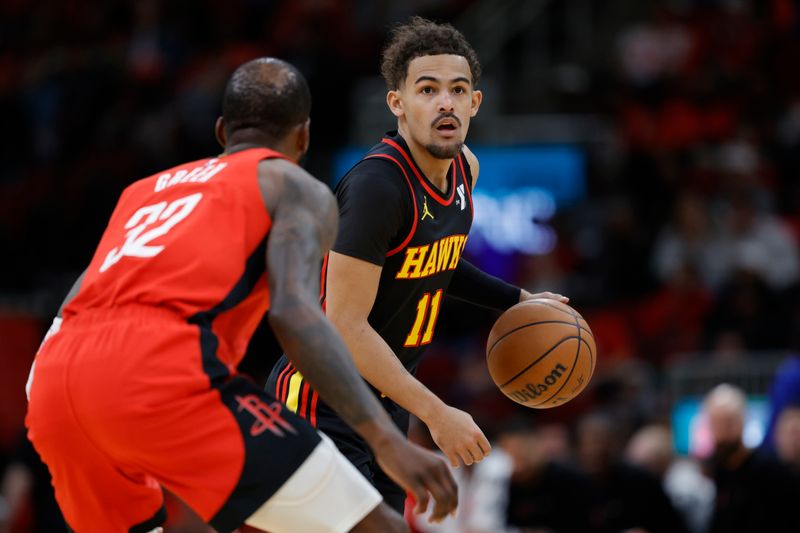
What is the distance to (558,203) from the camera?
481 inches

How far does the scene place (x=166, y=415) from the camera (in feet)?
11.5

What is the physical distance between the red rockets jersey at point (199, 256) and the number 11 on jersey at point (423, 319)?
1.30 m

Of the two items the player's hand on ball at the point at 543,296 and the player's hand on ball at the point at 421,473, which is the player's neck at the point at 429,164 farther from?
the player's hand on ball at the point at 421,473

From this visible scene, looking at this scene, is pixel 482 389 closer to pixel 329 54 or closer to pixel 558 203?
pixel 558 203

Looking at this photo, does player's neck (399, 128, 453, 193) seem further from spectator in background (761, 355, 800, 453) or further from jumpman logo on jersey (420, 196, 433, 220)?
spectator in background (761, 355, 800, 453)

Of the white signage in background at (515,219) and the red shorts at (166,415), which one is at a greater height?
the red shorts at (166,415)

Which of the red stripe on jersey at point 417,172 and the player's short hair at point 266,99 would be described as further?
the red stripe on jersey at point 417,172

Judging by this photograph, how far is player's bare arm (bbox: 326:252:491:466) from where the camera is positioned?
4.46 meters

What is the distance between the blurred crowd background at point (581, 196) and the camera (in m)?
9.42

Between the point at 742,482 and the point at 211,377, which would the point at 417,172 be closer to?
the point at 211,377

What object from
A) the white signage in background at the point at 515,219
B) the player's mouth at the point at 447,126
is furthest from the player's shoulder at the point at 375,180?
the white signage in background at the point at 515,219

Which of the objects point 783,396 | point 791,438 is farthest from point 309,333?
point 783,396

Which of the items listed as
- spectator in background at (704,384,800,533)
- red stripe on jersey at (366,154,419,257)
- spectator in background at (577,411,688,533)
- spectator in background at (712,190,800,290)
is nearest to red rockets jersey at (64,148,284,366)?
red stripe on jersey at (366,154,419,257)

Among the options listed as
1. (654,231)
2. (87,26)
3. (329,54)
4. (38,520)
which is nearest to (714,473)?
(654,231)
